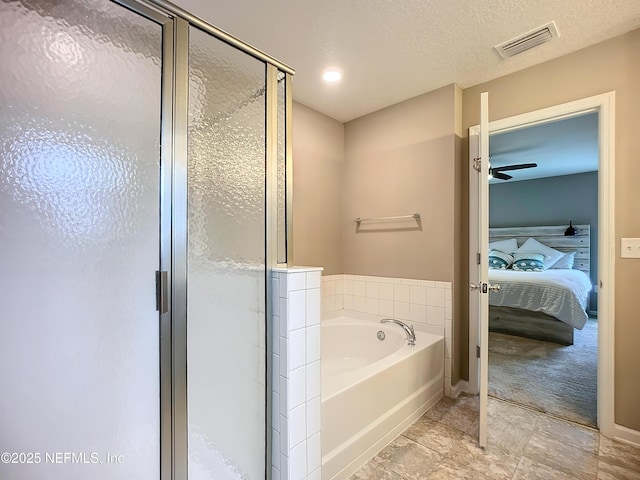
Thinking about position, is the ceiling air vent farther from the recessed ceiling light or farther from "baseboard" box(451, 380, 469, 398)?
"baseboard" box(451, 380, 469, 398)

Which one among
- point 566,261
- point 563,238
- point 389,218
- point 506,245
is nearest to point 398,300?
point 389,218

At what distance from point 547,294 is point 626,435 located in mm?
2312

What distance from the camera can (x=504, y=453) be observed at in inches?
66.6

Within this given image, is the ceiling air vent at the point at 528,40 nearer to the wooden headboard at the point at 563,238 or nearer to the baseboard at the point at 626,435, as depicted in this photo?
the baseboard at the point at 626,435

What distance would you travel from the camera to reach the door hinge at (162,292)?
984 mm

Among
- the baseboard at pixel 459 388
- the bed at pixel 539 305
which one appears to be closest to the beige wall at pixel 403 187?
the baseboard at pixel 459 388

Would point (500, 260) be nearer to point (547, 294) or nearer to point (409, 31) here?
point (547, 294)

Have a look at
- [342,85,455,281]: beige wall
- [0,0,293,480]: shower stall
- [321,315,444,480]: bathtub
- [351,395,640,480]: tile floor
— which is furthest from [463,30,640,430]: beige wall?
[0,0,293,480]: shower stall

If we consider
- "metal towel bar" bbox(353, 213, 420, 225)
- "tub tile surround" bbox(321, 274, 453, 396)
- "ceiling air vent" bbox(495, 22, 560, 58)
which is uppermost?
"ceiling air vent" bbox(495, 22, 560, 58)

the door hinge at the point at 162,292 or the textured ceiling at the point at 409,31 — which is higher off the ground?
the textured ceiling at the point at 409,31

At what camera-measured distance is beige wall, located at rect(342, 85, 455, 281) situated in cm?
244

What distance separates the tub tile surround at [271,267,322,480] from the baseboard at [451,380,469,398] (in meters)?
1.48

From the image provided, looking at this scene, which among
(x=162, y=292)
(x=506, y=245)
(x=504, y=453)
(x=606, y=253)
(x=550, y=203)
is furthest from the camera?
(x=506, y=245)

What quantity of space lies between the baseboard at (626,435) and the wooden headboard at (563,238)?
4.49 metres
